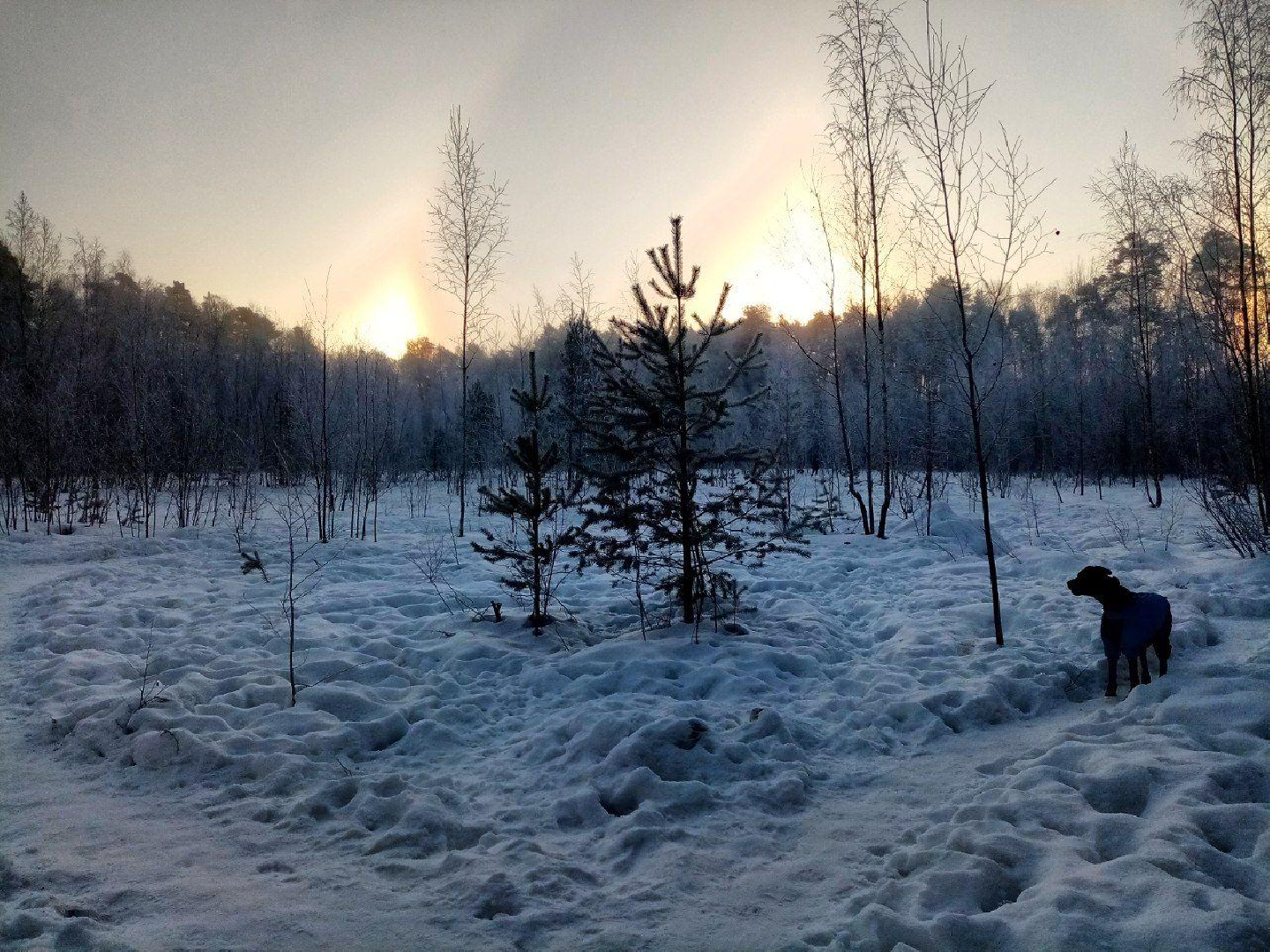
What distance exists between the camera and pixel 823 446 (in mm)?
39219

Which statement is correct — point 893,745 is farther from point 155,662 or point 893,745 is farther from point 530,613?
point 155,662

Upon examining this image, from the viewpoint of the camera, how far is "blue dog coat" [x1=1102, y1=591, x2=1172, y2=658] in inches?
173

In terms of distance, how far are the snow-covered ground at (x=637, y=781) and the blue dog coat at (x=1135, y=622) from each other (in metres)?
0.36

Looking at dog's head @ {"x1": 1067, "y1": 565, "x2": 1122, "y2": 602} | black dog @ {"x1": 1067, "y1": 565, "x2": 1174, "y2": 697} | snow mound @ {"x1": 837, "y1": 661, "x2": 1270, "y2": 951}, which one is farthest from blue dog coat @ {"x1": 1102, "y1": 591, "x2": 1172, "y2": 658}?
snow mound @ {"x1": 837, "y1": 661, "x2": 1270, "y2": 951}

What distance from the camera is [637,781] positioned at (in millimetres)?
3689

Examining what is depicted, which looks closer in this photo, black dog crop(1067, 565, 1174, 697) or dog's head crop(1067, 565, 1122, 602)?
black dog crop(1067, 565, 1174, 697)

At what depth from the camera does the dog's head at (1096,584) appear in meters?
4.56

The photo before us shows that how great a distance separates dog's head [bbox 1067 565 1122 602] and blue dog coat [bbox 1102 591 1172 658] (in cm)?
12

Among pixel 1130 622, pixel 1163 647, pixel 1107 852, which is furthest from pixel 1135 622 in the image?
pixel 1107 852

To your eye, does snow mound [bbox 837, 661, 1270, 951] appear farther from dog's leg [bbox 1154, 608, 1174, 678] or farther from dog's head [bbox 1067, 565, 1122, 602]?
dog's head [bbox 1067, 565, 1122, 602]

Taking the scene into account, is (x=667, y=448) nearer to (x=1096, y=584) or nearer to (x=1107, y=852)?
(x=1096, y=584)

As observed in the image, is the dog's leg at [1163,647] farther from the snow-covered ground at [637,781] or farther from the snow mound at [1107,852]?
the snow mound at [1107,852]

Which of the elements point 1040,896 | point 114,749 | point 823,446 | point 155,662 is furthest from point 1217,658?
point 823,446

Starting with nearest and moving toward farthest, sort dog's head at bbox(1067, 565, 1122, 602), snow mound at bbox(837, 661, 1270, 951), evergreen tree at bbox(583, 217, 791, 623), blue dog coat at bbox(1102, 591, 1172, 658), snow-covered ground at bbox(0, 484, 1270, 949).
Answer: snow mound at bbox(837, 661, 1270, 951), snow-covered ground at bbox(0, 484, 1270, 949), blue dog coat at bbox(1102, 591, 1172, 658), dog's head at bbox(1067, 565, 1122, 602), evergreen tree at bbox(583, 217, 791, 623)
